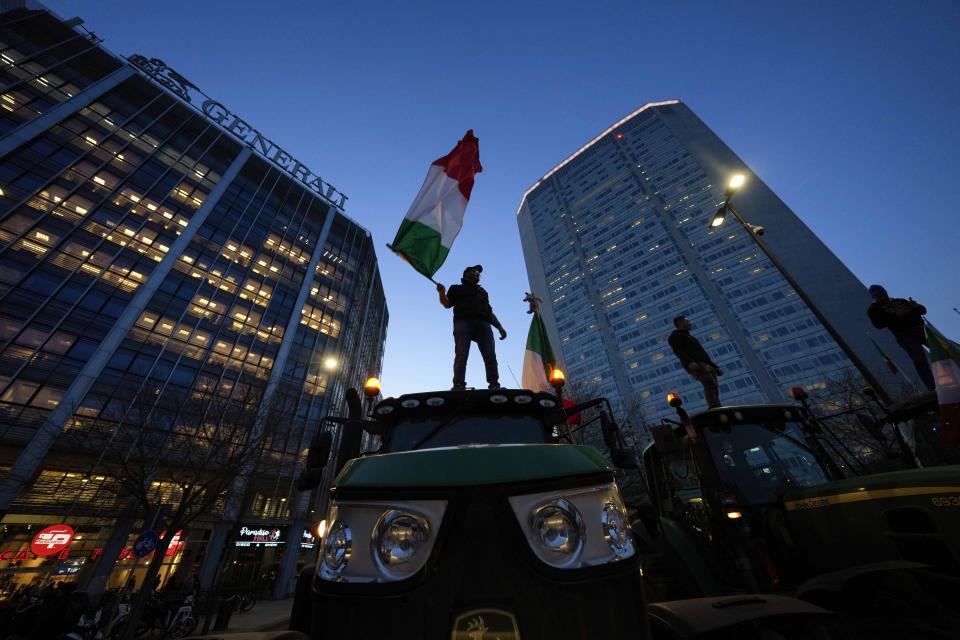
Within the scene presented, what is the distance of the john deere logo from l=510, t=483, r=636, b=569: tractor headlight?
248 millimetres

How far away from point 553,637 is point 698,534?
490 centimetres

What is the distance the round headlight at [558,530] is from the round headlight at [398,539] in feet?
1.56

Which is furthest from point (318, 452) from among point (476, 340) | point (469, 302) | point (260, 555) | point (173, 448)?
point (260, 555)

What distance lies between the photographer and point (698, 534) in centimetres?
484

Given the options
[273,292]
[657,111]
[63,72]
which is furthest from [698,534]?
[657,111]

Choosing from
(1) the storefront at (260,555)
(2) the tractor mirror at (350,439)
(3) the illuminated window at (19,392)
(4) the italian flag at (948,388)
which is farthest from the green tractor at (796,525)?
(3) the illuminated window at (19,392)

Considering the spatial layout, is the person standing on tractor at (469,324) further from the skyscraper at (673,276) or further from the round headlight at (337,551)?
the skyscraper at (673,276)

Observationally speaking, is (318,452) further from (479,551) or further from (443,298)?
(443,298)

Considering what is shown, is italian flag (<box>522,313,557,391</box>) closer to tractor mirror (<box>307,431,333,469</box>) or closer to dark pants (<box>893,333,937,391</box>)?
tractor mirror (<box>307,431,333,469</box>)

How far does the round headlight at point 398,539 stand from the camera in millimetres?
1406

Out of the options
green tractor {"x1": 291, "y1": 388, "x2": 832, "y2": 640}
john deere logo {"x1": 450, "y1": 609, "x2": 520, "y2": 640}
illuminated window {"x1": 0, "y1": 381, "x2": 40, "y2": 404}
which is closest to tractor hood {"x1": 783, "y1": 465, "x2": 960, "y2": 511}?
green tractor {"x1": 291, "y1": 388, "x2": 832, "y2": 640}

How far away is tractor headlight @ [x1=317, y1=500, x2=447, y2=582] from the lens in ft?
4.55

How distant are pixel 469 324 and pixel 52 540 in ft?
92.8

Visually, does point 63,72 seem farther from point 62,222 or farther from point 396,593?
point 396,593
